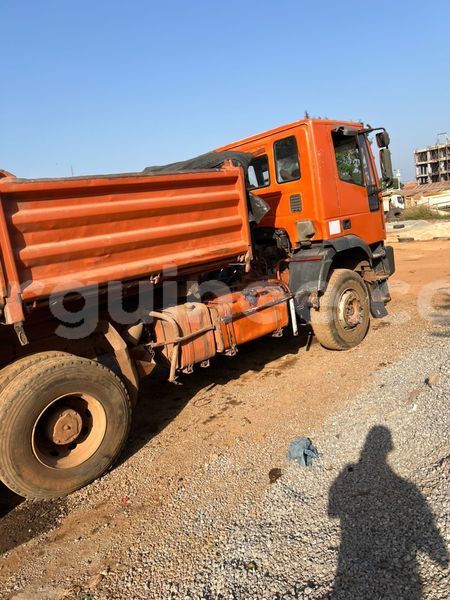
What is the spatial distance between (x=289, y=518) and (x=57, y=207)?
2.70m

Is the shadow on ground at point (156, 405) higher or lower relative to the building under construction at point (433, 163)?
lower

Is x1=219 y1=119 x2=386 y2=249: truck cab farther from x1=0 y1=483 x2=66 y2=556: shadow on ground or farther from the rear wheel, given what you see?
x1=0 y1=483 x2=66 y2=556: shadow on ground

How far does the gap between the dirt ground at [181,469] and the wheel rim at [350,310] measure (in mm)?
336

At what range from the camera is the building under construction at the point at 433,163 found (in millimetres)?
46438

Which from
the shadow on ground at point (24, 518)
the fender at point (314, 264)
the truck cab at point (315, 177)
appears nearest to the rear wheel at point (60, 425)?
the shadow on ground at point (24, 518)

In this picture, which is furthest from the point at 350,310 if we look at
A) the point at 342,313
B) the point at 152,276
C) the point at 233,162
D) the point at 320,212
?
the point at 152,276

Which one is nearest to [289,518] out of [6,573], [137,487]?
[137,487]

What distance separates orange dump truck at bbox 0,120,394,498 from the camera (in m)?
3.34

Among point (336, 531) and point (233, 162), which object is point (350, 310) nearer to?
point (233, 162)

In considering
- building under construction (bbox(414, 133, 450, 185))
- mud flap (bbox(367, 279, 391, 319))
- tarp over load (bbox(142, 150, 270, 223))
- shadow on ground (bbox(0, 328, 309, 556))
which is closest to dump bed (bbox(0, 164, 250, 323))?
tarp over load (bbox(142, 150, 270, 223))

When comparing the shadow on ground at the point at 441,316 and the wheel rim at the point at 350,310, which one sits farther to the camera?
the shadow on ground at the point at 441,316

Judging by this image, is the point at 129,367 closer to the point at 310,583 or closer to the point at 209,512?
the point at 209,512

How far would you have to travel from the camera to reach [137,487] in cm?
362

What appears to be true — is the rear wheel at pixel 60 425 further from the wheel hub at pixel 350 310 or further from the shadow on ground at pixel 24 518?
the wheel hub at pixel 350 310
